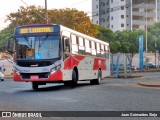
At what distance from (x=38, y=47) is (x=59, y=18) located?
124 ft

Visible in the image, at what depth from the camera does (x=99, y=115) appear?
10758mm

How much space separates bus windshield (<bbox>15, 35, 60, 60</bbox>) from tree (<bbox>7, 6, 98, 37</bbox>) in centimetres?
3613

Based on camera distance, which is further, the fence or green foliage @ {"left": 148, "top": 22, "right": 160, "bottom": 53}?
green foliage @ {"left": 148, "top": 22, "right": 160, "bottom": 53}

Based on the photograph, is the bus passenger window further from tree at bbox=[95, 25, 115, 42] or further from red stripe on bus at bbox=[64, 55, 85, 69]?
tree at bbox=[95, 25, 115, 42]

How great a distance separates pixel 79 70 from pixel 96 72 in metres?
4.23

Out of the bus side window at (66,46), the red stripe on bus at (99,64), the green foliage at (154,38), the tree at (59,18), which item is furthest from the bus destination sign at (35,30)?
the green foliage at (154,38)

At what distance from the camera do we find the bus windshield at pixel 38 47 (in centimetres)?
2000

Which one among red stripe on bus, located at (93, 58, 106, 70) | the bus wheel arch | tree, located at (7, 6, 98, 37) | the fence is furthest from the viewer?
tree, located at (7, 6, 98, 37)

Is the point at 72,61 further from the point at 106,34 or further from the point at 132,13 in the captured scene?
the point at 132,13

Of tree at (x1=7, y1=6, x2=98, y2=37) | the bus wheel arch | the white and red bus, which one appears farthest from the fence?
the white and red bus

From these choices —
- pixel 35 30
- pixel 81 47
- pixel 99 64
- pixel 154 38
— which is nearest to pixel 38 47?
pixel 35 30

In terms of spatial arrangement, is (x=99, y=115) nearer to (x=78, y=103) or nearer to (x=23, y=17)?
(x=78, y=103)

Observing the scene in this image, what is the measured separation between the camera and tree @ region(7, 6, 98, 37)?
57000 millimetres

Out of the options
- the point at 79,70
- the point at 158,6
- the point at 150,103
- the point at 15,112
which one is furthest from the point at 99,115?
the point at 158,6
